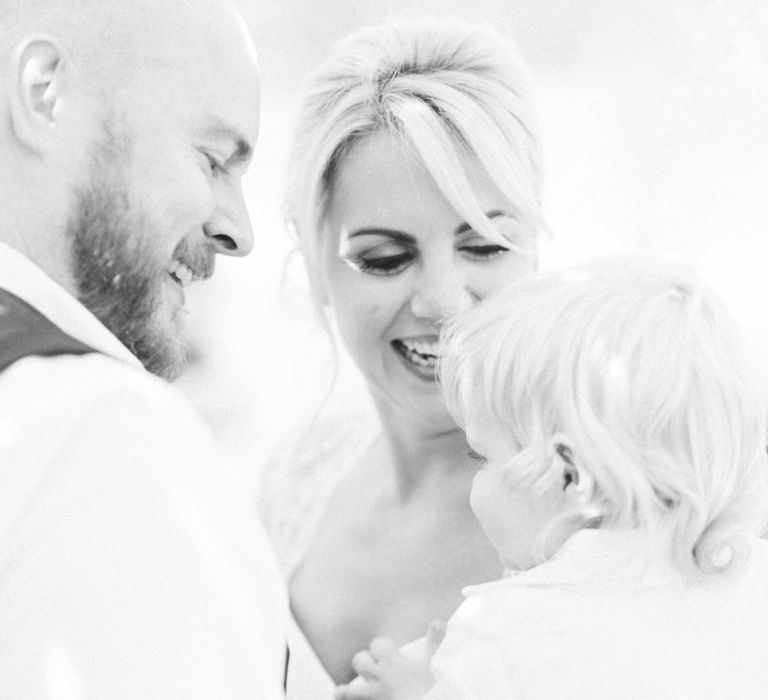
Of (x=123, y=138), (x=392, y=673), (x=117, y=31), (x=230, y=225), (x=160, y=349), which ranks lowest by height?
(x=392, y=673)

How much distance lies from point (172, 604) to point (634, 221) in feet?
12.6

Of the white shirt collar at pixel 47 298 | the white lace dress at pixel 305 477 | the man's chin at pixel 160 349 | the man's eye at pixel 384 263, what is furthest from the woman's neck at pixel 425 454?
the white shirt collar at pixel 47 298

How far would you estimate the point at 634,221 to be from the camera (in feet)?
15.1

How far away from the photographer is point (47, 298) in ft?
4.13

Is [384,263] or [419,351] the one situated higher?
[384,263]

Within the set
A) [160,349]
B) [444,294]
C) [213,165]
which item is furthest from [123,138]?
[444,294]

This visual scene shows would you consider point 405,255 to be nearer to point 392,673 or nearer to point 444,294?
point 444,294

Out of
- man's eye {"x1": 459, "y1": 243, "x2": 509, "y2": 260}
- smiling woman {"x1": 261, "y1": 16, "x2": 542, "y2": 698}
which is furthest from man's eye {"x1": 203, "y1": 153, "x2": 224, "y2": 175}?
man's eye {"x1": 459, "y1": 243, "x2": 509, "y2": 260}

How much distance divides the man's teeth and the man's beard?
0.10m

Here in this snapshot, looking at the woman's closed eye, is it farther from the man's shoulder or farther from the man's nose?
the man's shoulder

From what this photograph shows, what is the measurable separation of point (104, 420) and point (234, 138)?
0.84 m

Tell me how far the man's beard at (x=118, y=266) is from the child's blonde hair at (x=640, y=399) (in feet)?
1.69

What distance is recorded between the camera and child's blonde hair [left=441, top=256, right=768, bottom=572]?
1.74m

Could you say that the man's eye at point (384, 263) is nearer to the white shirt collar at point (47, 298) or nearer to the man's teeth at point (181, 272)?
the man's teeth at point (181, 272)
